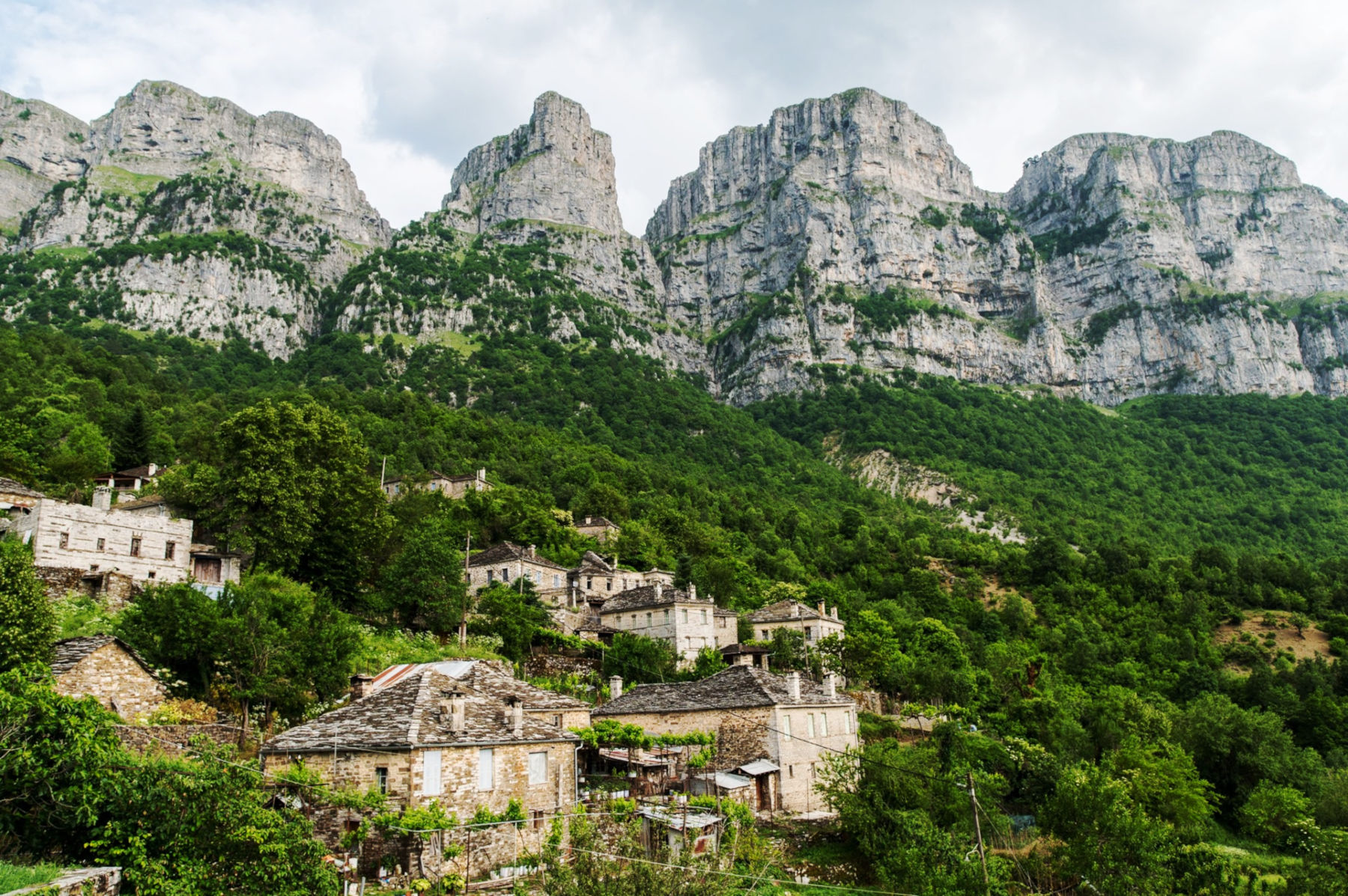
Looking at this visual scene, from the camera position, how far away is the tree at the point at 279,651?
92.2ft

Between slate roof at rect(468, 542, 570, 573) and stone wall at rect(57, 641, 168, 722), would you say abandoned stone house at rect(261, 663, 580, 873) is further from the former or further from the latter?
slate roof at rect(468, 542, 570, 573)

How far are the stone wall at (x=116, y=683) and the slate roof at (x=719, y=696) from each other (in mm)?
16279

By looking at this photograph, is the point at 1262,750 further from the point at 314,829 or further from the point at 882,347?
the point at 882,347

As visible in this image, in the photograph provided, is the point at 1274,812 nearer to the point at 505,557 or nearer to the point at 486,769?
the point at 486,769

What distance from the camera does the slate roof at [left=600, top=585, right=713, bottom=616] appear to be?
54.9 meters

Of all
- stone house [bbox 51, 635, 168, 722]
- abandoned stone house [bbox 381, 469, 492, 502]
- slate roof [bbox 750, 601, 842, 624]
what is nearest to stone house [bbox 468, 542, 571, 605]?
abandoned stone house [bbox 381, 469, 492, 502]

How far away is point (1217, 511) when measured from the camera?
129125 millimetres

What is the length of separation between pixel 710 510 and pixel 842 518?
1848cm

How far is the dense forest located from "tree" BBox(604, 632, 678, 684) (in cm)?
57

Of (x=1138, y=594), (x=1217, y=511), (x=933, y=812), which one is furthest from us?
(x=1217, y=511)

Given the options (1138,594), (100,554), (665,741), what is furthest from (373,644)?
(1138,594)

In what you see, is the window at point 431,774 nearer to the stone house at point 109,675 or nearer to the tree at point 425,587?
the stone house at point 109,675

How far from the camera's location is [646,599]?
56.0 metres

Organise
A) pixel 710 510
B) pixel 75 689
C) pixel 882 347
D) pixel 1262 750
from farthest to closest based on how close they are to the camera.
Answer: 1. pixel 882 347
2. pixel 710 510
3. pixel 1262 750
4. pixel 75 689
